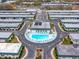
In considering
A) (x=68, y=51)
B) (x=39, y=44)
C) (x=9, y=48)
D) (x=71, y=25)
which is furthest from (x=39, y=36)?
(x=68, y=51)

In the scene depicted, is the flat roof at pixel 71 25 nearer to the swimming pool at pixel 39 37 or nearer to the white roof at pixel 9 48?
the swimming pool at pixel 39 37

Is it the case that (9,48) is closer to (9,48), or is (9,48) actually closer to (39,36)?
(9,48)

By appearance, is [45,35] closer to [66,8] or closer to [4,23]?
[4,23]

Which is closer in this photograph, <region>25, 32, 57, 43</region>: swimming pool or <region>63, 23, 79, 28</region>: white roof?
<region>25, 32, 57, 43</region>: swimming pool

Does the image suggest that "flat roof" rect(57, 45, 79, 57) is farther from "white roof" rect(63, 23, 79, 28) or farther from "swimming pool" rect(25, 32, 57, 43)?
"white roof" rect(63, 23, 79, 28)

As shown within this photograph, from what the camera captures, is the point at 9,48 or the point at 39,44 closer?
the point at 9,48

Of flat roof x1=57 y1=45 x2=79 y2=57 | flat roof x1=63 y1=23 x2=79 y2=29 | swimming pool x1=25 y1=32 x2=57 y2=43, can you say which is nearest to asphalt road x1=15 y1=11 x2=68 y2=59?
swimming pool x1=25 y1=32 x2=57 y2=43

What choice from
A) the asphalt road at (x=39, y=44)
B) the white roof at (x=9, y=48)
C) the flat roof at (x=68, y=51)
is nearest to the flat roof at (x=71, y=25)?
the asphalt road at (x=39, y=44)

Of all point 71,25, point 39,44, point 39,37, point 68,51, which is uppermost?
point 68,51

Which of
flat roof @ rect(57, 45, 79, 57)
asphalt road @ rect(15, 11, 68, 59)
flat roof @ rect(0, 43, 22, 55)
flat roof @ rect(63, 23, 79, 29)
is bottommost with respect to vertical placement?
asphalt road @ rect(15, 11, 68, 59)

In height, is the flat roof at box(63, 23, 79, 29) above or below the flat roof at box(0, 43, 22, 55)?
below

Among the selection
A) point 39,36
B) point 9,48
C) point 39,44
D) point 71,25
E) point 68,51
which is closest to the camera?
point 68,51

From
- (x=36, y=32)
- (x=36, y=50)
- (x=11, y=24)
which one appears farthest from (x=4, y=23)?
(x=36, y=50)
